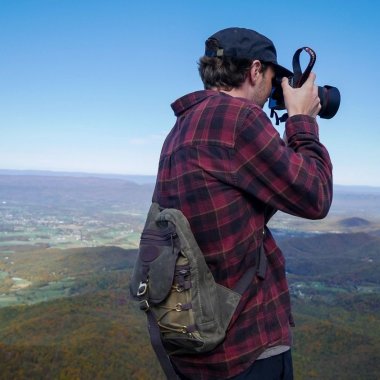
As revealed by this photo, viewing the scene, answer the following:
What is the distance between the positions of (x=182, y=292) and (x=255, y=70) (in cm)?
83

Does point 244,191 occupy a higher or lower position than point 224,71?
lower

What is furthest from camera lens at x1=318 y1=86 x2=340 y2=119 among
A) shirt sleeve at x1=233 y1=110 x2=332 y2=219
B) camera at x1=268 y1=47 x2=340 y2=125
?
shirt sleeve at x1=233 y1=110 x2=332 y2=219

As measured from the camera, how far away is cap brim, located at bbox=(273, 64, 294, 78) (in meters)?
1.73

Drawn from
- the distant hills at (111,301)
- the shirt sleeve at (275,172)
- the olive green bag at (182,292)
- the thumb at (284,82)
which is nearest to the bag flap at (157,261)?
the olive green bag at (182,292)

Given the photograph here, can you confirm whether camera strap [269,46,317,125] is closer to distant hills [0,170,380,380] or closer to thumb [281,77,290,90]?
thumb [281,77,290,90]

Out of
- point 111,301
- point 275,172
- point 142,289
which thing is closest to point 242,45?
point 275,172

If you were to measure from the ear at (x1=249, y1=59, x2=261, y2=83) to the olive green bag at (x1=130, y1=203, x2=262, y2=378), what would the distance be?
57 centimetres

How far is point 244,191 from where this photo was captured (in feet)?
5.12

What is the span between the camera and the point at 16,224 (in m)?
98.1

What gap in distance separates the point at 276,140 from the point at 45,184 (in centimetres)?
17592

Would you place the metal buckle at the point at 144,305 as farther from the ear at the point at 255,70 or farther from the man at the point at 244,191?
the ear at the point at 255,70

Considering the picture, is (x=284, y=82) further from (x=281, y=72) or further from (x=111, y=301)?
(x=111, y=301)

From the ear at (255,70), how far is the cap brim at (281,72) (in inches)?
3.0

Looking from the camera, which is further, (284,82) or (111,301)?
(111,301)
